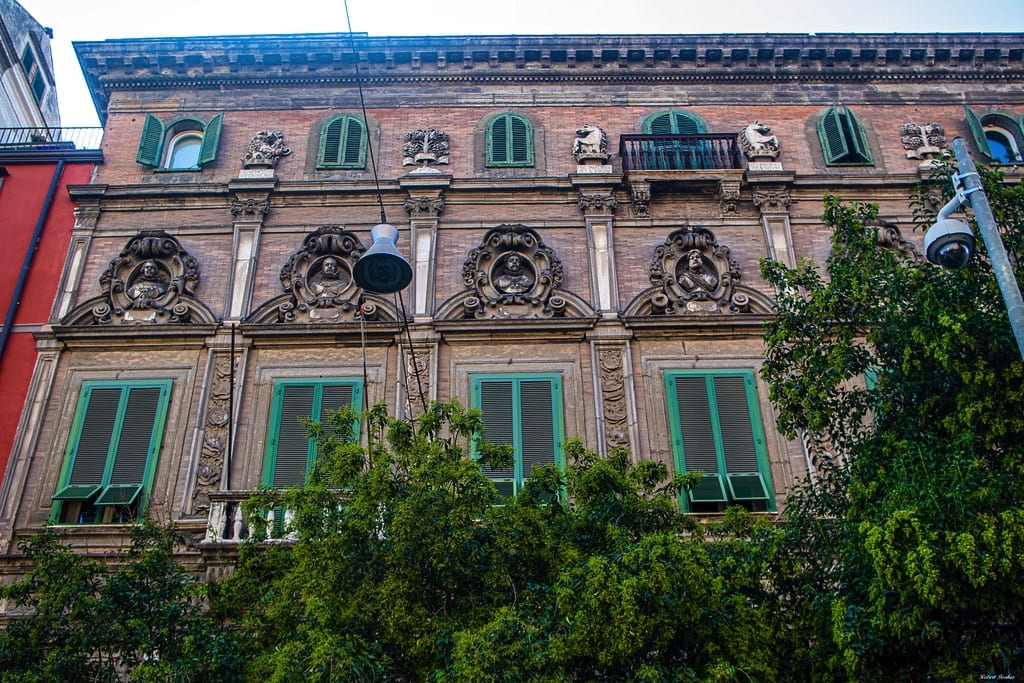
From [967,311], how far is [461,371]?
8476 millimetres

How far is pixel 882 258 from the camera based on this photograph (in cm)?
1345

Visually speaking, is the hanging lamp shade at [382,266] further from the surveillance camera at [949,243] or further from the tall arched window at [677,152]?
the tall arched window at [677,152]

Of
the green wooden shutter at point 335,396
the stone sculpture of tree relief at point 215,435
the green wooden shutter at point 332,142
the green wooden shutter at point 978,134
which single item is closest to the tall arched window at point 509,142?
the green wooden shutter at point 332,142

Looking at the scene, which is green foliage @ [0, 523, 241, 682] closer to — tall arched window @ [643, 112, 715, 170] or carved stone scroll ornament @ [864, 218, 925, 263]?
tall arched window @ [643, 112, 715, 170]

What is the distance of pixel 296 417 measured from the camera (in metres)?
17.2

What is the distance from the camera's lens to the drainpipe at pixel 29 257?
59.3 ft

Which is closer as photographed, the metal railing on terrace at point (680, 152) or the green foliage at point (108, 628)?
the green foliage at point (108, 628)

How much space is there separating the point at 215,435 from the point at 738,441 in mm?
8668

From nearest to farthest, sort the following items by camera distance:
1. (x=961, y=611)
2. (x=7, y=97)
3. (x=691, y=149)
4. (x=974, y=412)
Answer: (x=961, y=611) < (x=974, y=412) < (x=691, y=149) < (x=7, y=97)

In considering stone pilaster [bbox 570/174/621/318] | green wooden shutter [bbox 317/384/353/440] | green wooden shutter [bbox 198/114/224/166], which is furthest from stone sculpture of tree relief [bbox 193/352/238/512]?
stone pilaster [bbox 570/174/621/318]

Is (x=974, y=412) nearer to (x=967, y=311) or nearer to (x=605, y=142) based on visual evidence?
(x=967, y=311)

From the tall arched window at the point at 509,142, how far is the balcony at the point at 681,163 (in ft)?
6.20

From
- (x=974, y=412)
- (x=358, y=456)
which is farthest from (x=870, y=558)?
(x=358, y=456)

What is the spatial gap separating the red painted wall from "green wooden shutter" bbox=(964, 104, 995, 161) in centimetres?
1801
